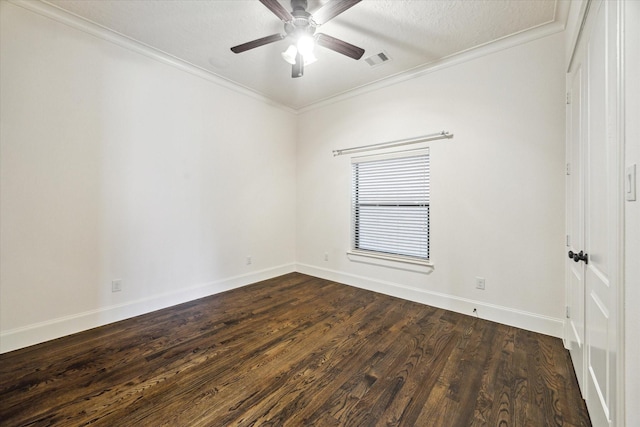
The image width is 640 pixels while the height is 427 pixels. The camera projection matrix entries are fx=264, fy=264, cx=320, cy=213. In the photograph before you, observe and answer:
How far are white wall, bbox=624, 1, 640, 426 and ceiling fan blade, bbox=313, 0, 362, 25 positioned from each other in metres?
1.43

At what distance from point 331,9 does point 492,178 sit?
7.15ft

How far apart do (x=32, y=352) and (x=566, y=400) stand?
3.81 meters

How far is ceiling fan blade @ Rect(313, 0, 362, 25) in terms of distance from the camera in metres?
1.80

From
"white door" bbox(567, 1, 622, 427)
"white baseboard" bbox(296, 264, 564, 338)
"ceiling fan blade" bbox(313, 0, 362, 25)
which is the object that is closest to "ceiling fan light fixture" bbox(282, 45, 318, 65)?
"ceiling fan blade" bbox(313, 0, 362, 25)

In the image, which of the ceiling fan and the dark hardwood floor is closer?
the dark hardwood floor

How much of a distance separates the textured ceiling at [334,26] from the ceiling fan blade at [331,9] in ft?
0.91

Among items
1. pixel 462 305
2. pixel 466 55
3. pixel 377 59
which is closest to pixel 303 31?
pixel 377 59

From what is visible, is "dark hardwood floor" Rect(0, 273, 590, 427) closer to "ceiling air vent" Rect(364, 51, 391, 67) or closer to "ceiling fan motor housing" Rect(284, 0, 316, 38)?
"ceiling fan motor housing" Rect(284, 0, 316, 38)

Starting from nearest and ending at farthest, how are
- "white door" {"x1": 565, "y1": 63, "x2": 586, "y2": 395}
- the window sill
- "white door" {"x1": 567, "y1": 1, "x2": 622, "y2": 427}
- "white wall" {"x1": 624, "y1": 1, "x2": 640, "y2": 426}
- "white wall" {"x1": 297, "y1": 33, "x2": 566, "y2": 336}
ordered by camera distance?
"white wall" {"x1": 624, "y1": 1, "x2": 640, "y2": 426}, "white door" {"x1": 567, "y1": 1, "x2": 622, "y2": 427}, "white door" {"x1": 565, "y1": 63, "x2": 586, "y2": 395}, "white wall" {"x1": 297, "y1": 33, "x2": 566, "y2": 336}, the window sill

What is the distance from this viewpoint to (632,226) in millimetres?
899

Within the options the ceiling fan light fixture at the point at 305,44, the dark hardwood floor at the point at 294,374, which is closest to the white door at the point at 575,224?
the dark hardwood floor at the point at 294,374

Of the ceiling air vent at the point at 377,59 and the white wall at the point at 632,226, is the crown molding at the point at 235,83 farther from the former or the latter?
the white wall at the point at 632,226

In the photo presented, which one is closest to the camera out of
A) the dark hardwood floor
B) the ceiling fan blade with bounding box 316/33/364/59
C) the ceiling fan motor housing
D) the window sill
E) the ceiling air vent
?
the dark hardwood floor

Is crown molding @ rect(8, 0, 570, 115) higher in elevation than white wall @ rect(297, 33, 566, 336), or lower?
higher
